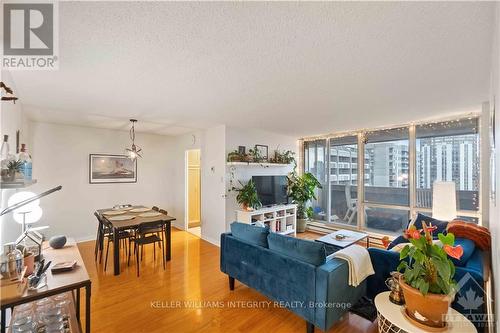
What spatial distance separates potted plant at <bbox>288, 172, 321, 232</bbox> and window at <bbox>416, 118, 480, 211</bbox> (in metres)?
2.09

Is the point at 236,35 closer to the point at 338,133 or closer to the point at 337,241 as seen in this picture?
the point at 337,241

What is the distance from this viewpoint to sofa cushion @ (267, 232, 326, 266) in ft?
6.59

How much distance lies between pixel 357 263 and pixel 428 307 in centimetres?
74

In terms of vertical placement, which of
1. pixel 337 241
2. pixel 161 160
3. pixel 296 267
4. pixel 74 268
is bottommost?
pixel 337 241

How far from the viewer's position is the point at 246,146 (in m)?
4.81

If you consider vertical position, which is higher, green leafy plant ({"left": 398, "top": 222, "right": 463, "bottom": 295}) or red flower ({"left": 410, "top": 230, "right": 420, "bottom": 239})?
red flower ({"left": 410, "top": 230, "right": 420, "bottom": 239})

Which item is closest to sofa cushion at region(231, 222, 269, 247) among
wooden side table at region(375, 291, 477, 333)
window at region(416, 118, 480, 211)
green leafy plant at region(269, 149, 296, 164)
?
wooden side table at region(375, 291, 477, 333)

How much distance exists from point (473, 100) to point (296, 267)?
3.16 metres

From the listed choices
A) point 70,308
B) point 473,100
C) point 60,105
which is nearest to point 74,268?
point 70,308

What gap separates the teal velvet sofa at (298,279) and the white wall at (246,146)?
1884mm

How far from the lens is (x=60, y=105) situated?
3088mm

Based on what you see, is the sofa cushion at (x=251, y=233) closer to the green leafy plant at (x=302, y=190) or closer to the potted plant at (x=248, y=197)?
the potted plant at (x=248, y=197)

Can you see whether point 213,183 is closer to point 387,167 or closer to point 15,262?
point 15,262

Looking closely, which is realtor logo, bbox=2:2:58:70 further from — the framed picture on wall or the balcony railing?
the balcony railing
